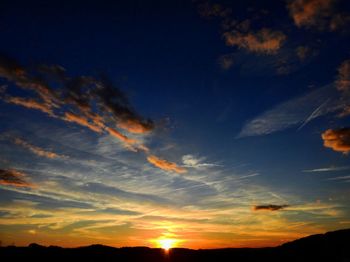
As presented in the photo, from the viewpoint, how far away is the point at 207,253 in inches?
2795

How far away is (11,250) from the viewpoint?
60.1 meters

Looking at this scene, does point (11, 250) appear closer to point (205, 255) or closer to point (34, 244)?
point (34, 244)

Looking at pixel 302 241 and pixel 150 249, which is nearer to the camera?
pixel 302 241

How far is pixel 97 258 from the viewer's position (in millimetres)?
65250

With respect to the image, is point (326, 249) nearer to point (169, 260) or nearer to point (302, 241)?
point (302, 241)

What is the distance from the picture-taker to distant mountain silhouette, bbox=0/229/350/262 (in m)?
57.5

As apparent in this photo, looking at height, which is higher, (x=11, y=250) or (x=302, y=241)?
(x=302, y=241)

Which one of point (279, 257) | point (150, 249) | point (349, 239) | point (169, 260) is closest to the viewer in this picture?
point (349, 239)

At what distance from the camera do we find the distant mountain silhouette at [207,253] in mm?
57469

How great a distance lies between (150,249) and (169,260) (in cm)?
641

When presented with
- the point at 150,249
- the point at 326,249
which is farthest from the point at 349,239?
the point at 150,249

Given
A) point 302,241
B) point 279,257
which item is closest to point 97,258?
point 279,257

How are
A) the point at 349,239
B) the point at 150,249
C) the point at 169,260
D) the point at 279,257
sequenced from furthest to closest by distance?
the point at 150,249, the point at 169,260, the point at 279,257, the point at 349,239

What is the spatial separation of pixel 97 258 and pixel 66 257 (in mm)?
6157
